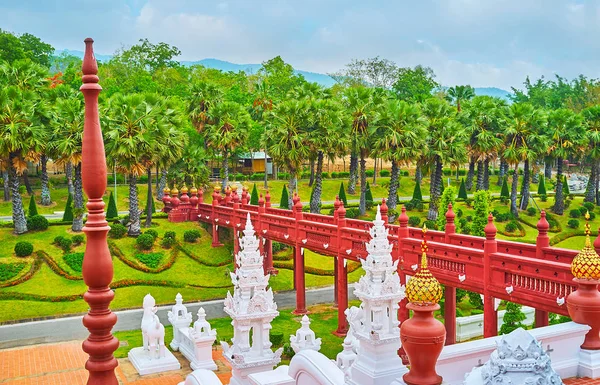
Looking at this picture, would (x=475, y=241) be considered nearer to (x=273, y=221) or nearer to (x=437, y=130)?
(x=273, y=221)

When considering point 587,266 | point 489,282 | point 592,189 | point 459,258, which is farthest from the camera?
point 592,189

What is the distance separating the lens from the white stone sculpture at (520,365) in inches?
258

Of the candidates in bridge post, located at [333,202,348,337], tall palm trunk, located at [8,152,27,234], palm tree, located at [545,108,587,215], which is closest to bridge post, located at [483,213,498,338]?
bridge post, located at [333,202,348,337]

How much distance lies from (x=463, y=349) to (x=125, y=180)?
2189 inches

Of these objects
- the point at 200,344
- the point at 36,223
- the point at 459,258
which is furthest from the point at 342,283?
the point at 36,223

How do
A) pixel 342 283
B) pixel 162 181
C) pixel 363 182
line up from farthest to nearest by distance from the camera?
pixel 162 181, pixel 363 182, pixel 342 283

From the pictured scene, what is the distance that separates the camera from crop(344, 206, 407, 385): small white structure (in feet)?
30.8

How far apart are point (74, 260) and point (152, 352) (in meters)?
15.0

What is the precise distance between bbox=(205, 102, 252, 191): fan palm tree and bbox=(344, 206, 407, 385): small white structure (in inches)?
1481

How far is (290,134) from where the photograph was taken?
45.8 meters

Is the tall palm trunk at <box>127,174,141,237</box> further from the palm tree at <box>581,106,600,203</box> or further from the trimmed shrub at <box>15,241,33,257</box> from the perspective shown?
the palm tree at <box>581,106,600,203</box>

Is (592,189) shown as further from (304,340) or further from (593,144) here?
(304,340)

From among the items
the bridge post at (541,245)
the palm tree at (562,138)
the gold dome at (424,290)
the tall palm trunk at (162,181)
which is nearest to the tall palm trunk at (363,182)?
the tall palm trunk at (162,181)

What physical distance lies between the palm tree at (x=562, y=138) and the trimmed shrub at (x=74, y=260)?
121 feet
